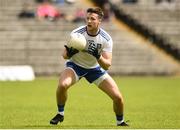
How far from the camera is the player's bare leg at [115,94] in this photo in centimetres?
1461

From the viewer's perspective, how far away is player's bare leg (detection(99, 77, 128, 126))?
14609 mm

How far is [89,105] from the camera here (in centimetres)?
2120

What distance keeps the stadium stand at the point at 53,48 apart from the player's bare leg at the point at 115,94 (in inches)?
851

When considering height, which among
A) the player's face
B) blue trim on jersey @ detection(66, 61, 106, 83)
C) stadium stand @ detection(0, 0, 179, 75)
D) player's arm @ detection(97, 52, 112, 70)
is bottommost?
stadium stand @ detection(0, 0, 179, 75)

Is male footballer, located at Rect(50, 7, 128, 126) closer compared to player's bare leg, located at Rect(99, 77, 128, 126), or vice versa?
male footballer, located at Rect(50, 7, 128, 126)

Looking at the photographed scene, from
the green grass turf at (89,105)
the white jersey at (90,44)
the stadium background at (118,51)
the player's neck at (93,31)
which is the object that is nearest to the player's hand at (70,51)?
the white jersey at (90,44)

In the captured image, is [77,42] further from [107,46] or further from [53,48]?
[53,48]

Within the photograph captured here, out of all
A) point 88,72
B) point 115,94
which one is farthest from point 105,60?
point 115,94

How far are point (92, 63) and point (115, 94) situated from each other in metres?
0.70

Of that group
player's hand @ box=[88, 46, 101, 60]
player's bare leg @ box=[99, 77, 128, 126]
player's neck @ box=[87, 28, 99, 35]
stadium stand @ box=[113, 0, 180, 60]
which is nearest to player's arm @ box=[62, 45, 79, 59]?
player's hand @ box=[88, 46, 101, 60]

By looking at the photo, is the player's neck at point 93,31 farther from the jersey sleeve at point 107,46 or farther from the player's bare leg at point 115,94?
the player's bare leg at point 115,94

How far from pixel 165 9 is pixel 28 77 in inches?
446

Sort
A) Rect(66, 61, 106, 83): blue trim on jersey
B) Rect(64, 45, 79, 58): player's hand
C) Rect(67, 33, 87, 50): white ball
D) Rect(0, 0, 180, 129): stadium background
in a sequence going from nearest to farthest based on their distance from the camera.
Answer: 1. Rect(67, 33, 87, 50): white ball
2. Rect(64, 45, 79, 58): player's hand
3. Rect(66, 61, 106, 83): blue trim on jersey
4. Rect(0, 0, 180, 129): stadium background

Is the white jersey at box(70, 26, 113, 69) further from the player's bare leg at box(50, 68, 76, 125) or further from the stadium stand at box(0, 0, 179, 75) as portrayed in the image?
the stadium stand at box(0, 0, 179, 75)
